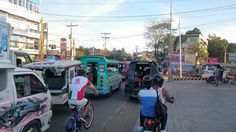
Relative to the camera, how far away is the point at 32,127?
5.82 m

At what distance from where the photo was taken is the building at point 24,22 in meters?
52.3

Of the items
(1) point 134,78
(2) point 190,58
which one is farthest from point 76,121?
(2) point 190,58

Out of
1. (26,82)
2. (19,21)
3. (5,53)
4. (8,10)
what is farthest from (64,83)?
(19,21)

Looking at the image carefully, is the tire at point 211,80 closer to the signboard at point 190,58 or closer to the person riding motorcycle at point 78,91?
the person riding motorcycle at point 78,91

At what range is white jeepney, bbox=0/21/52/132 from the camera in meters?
4.91

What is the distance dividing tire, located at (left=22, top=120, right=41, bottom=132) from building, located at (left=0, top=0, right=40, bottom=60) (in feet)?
154

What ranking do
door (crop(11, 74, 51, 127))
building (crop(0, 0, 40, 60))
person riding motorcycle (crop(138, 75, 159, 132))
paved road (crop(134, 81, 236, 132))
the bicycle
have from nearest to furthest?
person riding motorcycle (crop(138, 75, 159, 132)), door (crop(11, 74, 51, 127)), the bicycle, paved road (crop(134, 81, 236, 132)), building (crop(0, 0, 40, 60))

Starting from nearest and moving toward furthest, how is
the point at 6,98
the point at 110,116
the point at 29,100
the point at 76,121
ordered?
the point at 6,98 < the point at 29,100 < the point at 76,121 < the point at 110,116

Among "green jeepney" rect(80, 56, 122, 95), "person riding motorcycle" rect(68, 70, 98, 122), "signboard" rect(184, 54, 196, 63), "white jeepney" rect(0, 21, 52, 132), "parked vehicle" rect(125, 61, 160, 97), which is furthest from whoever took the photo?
"signboard" rect(184, 54, 196, 63)

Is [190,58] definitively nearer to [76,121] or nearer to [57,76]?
[57,76]

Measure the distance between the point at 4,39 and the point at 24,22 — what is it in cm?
5691

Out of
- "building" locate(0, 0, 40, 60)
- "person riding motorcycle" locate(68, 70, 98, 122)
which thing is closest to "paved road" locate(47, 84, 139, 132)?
"person riding motorcycle" locate(68, 70, 98, 122)

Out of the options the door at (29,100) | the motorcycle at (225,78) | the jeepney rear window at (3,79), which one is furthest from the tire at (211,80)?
the jeepney rear window at (3,79)

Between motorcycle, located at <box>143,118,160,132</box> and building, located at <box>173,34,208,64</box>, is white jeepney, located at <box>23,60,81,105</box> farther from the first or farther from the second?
building, located at <box>173,34,208,64</box>
